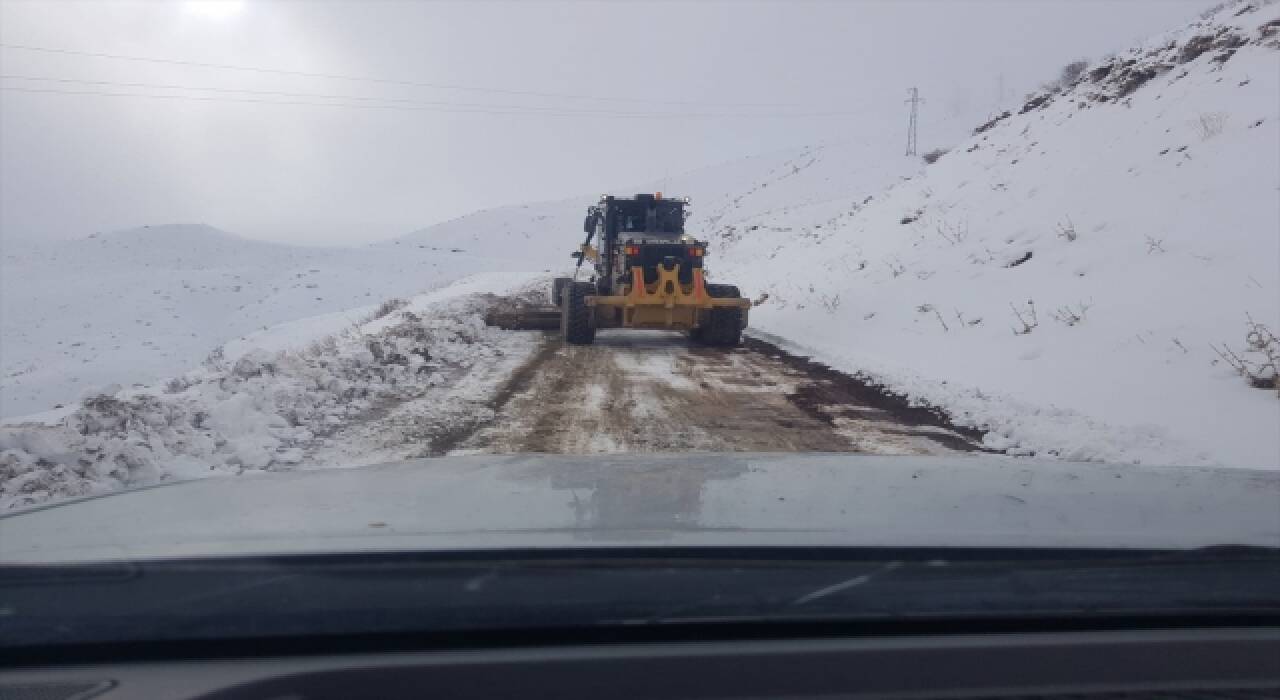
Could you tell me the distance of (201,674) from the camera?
1.94m

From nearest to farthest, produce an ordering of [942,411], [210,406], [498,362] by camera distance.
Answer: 1. [210,406]
2. [942,411]
3. [498,362]

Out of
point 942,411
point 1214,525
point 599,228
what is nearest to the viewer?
point 1214,525

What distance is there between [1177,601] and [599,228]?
665 inches

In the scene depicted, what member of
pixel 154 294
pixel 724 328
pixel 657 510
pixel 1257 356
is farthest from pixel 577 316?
pixel 154 294

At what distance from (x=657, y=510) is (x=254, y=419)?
593 centimetres

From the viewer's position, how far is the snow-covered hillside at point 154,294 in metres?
18.8

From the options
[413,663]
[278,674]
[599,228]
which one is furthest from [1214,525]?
[599,228]

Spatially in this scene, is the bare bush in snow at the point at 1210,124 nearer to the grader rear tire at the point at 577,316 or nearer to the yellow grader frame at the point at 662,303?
the yellow grader frame at the point at 662,303

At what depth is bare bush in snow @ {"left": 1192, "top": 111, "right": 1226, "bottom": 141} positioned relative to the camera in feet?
Result: 49.9

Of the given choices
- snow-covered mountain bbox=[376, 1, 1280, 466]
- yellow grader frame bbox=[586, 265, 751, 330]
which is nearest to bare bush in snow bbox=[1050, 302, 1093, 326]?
snow-covered mountain bbox=[376, 1, 1280, 466]

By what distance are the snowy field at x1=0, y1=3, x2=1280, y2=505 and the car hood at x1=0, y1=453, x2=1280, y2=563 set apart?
3219 mm

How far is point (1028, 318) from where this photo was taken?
12.5 metres

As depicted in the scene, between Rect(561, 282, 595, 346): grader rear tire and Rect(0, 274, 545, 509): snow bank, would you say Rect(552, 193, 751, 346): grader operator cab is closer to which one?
Rect(561, 282, 595, 346): grader rear tire

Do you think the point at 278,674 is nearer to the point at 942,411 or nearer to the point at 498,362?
the point at 942,411
